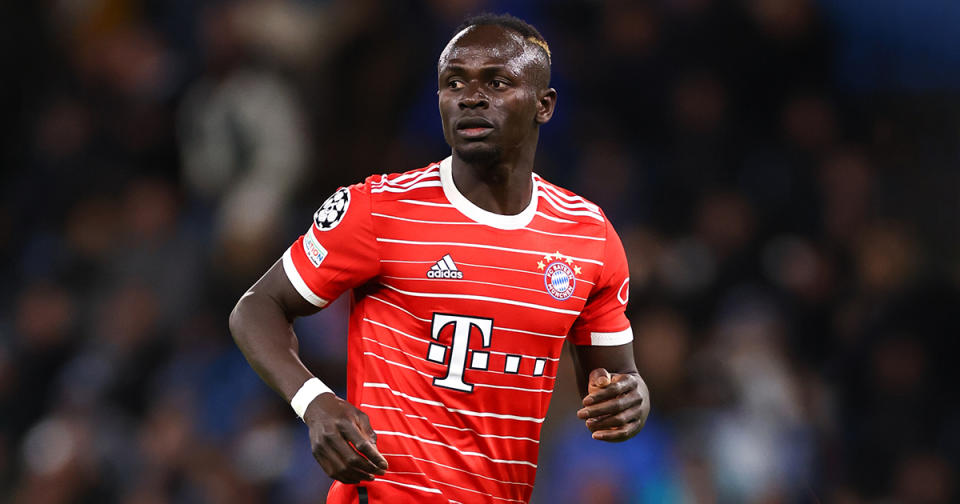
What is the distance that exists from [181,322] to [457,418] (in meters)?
4.58

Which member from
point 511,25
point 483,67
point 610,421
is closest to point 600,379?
point 610,421

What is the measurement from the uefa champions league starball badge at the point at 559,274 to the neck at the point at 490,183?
7.6 inches

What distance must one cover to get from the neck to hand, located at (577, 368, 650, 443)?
0.61m

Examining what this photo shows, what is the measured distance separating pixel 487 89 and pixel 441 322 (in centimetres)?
72

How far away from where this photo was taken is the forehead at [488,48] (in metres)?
3.57

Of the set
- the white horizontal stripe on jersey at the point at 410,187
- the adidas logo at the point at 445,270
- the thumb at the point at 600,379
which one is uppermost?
the white horizontal stripe on jersey at the point at 410,187

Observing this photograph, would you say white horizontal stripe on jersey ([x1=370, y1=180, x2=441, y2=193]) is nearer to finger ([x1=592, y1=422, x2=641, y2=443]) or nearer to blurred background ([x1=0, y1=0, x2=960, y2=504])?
finger ([x1=592, y1=422, x2=641, y2=443])

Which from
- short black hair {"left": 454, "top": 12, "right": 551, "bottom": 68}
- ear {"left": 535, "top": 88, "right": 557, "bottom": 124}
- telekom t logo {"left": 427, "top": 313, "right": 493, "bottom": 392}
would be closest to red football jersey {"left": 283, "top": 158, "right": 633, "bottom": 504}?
telekom t logo {"left": 427, "top": 313, "right": 493, "bottom": 392}

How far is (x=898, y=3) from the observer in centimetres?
733

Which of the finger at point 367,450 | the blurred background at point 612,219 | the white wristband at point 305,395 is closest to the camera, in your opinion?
the finger at point 367,450

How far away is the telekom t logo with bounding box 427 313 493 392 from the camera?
352 cm

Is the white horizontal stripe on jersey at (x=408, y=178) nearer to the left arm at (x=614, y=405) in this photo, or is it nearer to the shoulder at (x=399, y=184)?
the shoulder at (x=399, y=184)

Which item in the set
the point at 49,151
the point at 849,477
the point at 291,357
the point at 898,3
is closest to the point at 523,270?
the point at 291,357

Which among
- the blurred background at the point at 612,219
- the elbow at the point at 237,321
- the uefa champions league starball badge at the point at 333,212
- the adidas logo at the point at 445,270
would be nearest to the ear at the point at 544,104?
the adidas logo at the point at 445,270
